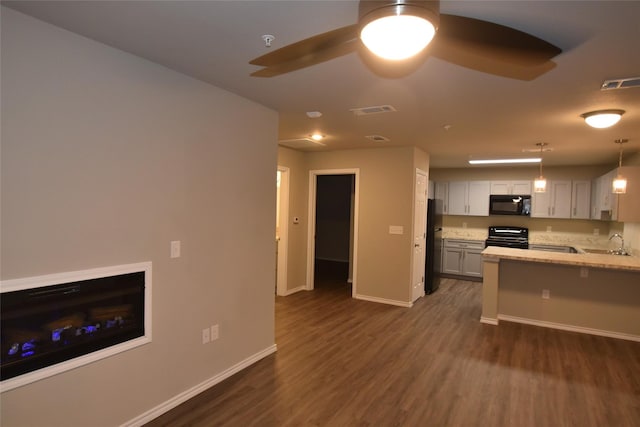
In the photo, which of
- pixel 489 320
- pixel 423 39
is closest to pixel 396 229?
pixel 489 320

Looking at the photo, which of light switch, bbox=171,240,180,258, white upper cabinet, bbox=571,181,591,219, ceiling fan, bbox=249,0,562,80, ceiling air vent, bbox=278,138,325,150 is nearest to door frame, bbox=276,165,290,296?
ceiling air vent, bbox=278,138,325,150

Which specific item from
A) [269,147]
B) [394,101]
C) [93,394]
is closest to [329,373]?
[93,394]

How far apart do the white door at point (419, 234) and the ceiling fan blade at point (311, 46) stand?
13.3ft

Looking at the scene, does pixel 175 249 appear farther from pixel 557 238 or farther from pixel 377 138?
A: pixel 557 238

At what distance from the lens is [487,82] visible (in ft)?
8.27

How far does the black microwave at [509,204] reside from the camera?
700 cm

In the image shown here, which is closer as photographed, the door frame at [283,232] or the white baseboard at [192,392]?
the white baseboard at [192,392]

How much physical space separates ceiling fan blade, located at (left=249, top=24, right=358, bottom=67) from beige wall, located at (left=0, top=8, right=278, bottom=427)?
1115 mm

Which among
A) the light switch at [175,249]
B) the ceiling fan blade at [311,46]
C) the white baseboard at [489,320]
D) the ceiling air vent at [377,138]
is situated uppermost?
the ceiling air vent at [377,138]

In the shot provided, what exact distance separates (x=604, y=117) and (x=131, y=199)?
12.8ft

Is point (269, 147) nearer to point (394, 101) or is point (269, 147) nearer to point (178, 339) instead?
point (394, 101)

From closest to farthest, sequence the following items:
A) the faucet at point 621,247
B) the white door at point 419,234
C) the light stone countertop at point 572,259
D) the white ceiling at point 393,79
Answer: the white ceiling at point 393,79 → the light stone countertop at point 572,259 → the white door at point 419,234 → the faucet at point 621,247

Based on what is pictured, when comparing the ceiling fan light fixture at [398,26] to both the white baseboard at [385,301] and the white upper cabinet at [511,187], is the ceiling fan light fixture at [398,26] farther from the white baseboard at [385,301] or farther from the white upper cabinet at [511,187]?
the white upper cabinet at [511,187]

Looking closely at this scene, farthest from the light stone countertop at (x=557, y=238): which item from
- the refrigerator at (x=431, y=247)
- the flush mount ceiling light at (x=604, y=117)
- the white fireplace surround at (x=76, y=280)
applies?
the white fireplace surround at (x=76, y=280)
